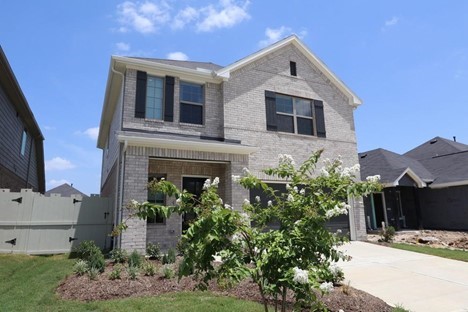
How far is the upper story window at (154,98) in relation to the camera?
37.7 ft

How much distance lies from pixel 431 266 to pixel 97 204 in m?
10.5

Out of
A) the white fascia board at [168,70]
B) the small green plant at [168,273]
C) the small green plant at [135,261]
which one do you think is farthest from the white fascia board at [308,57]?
the small green plant at [168,273]

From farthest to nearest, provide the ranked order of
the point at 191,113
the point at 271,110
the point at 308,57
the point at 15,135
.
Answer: the point at 15,135
the point at 308,57
the point at 271,110
the point at 191,113

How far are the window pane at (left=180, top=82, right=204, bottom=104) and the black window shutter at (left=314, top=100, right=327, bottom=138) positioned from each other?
5.22m

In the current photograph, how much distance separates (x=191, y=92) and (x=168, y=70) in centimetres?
120

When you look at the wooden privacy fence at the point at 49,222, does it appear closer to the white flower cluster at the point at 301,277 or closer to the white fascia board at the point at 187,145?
the white fascia board at the point at 187,145

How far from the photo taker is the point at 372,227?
1781cm

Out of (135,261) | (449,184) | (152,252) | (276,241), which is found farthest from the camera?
(449,184)

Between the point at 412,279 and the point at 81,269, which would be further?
the point at 412,279

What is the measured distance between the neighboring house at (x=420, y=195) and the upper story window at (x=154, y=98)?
11.5 meters

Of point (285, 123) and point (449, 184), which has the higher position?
point (285, 123)

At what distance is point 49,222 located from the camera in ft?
34.5

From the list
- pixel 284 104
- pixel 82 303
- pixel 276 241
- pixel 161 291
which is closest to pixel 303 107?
pixel 284 104

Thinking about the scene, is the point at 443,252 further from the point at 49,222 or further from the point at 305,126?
the point at 49,222
